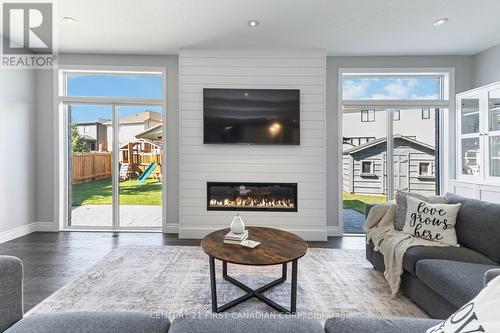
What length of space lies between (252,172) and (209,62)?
5.81ft

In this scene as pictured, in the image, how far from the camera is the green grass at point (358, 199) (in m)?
4.15

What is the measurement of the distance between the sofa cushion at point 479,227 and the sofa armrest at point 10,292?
9.90ft

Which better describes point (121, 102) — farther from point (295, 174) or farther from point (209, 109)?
point (295, 174)

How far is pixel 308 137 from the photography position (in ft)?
12.5

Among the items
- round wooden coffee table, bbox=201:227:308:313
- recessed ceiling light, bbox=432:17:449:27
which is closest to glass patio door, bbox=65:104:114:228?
round wooden coffee table, bbox=201:227:308:313

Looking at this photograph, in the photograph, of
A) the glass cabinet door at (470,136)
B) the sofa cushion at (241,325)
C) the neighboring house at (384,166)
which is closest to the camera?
the sofa cushion at (241,325)

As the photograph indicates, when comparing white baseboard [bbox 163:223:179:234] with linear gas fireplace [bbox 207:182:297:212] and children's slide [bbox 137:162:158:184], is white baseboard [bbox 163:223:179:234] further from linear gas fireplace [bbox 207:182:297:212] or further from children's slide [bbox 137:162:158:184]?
children's slide [bbox 137:162:158:184]

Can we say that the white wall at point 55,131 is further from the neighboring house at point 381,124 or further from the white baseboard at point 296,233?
the neighboring house at point 381,124

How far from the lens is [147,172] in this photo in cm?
424

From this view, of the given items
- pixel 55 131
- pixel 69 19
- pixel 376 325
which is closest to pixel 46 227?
pixel 55 131

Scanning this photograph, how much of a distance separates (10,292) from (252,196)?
2984 millimetres

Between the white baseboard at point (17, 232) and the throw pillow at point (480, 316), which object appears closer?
the throw pillow at point (480, 316)

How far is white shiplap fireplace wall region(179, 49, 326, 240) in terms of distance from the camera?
12.5 feet

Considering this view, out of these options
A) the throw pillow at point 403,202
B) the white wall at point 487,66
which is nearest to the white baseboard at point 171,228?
the throw pillow at point 403,202
